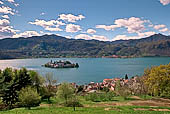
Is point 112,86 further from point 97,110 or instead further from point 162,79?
point 97,110

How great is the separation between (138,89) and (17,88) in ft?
122

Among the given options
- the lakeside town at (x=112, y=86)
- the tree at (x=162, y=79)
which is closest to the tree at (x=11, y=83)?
the tree at (x=162, y=79)

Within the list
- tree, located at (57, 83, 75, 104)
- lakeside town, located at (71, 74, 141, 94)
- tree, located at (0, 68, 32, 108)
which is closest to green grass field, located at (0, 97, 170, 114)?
tree, located at (57, 83, 75, 104)

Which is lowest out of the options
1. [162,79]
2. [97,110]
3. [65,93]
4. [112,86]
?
[112,86]

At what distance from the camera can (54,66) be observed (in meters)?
182

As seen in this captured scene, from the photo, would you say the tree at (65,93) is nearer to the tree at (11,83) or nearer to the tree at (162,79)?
the tree at (11,83)

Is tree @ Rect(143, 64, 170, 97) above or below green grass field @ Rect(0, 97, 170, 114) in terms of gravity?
above

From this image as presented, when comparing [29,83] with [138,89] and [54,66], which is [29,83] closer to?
[138,89]

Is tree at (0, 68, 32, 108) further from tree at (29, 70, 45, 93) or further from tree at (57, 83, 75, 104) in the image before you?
tree at (57, 83, 75, 104)

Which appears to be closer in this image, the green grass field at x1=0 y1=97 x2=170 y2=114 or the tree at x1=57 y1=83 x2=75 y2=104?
the green grass field at x1=0 y1=97 x2=170 y2=114

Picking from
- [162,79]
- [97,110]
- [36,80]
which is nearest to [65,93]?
[97,110]

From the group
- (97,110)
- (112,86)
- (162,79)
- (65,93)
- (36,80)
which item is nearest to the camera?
(97,110)

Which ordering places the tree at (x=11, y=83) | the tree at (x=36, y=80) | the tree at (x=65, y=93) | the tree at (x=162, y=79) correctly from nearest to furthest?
the tree at (x=11, y=83) < the tree at (x=65, y=93) < the tree at (x=162, y=79) < the tree at (x=36, y=80)

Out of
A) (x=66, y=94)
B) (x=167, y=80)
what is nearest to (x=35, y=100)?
(x=66, y=94)
